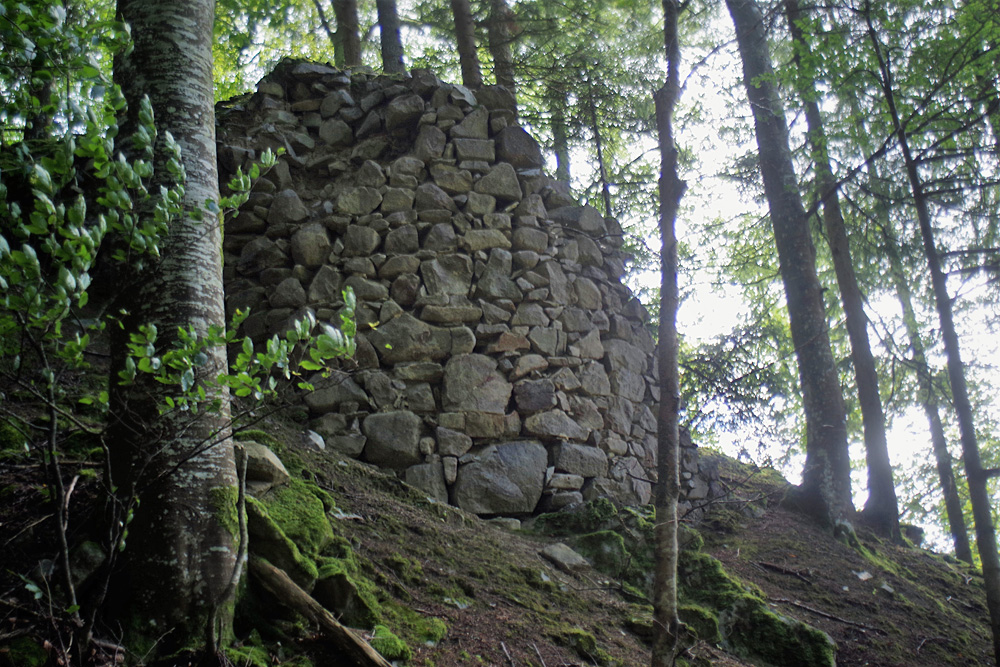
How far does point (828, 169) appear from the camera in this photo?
8.34 metres

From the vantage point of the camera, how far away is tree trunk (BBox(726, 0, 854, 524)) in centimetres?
698

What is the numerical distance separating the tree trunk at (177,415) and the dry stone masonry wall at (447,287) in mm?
2251

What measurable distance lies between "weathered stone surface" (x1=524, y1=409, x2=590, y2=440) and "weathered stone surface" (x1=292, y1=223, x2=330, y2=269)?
7.13ft

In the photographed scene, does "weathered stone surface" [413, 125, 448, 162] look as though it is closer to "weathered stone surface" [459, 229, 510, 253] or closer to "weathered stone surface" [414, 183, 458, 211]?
"weathered stone surface" [414, 183, 458, 211]

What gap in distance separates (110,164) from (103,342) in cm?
304

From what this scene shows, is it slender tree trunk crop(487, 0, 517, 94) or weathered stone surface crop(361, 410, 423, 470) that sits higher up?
slender tree trunk crop(487, 0, 517, 94)

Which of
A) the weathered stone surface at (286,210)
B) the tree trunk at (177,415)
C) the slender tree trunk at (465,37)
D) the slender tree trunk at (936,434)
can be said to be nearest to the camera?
the tree trunk at (177,415)

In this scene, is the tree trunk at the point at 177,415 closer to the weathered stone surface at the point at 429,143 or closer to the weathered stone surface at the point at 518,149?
the weathered stone surface at the point at 429,143

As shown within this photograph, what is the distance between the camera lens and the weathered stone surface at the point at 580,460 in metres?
5.27

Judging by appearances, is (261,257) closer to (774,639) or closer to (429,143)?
(429,143)

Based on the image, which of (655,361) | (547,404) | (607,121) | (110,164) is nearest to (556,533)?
(547,404)

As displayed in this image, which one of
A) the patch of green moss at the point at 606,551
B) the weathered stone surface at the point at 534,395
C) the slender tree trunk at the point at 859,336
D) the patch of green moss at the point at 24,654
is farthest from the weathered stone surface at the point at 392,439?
the slender tree trunk at the point at 859,336

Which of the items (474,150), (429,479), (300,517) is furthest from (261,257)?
(300,517)

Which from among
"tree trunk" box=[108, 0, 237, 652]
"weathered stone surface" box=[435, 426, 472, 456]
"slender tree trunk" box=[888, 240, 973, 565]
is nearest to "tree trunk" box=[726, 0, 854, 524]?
"slender tree trunk" box=[888, 240, 973, 565]
